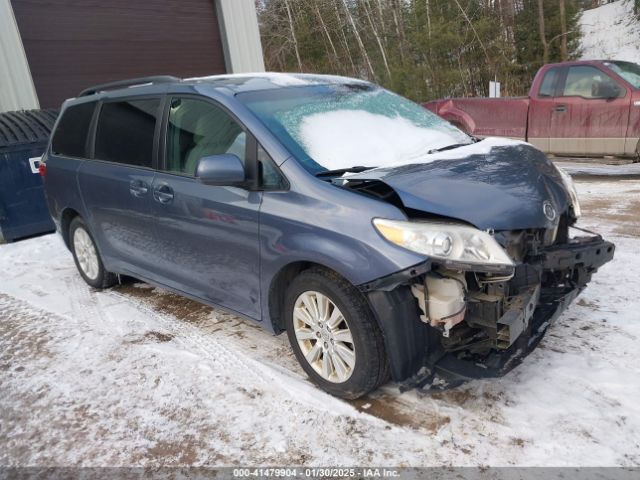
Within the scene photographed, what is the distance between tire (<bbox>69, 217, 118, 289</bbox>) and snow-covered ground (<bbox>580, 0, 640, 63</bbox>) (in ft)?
63.0

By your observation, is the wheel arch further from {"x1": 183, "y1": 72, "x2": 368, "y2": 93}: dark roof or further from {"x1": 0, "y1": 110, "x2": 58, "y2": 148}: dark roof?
{"x1": 0, "y1": 110, "x2": 58, "y2": 148}: dark roof

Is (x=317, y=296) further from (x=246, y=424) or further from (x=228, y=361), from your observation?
(x=228, y=361)

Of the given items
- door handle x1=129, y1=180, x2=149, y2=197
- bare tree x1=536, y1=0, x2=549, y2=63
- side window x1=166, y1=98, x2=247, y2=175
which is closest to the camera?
side window x1=166, y1=98, x2=247, y2=175

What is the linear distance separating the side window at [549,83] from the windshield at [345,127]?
17.8ft

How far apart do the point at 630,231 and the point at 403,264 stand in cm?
390

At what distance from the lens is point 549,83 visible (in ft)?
27.8

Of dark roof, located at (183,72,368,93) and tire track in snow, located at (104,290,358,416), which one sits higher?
dark roof, located at (183,72,368,93)

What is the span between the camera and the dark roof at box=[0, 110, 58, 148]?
7305mm

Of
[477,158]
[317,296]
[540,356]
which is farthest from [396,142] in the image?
[540,356]

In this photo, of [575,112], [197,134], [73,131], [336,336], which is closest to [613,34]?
[575,112]

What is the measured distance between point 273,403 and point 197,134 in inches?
72.1

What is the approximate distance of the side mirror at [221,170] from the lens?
295cm

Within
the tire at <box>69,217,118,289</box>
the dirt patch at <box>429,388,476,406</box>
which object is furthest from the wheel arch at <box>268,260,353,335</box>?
the tire at <box>69,217,118,289</box>

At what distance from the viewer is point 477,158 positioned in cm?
305
